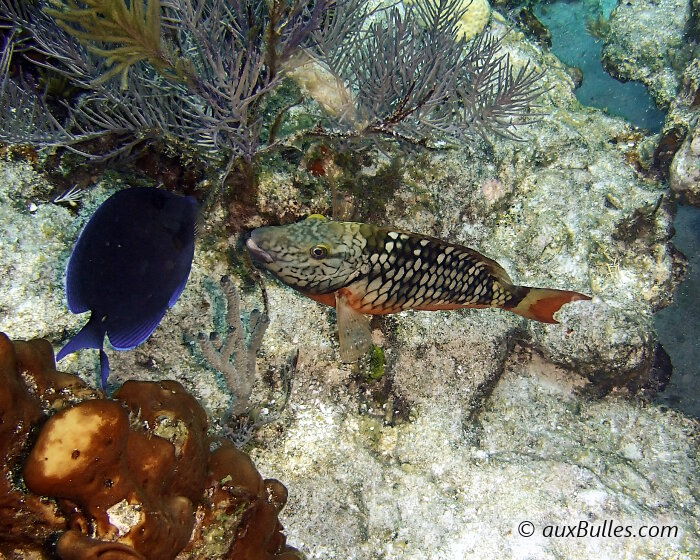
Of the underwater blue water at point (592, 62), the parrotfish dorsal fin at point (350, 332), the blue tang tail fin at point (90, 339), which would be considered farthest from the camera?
the underwater blue water at point (592, 62)

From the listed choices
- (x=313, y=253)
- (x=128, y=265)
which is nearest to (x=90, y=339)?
(x=128, y=265)

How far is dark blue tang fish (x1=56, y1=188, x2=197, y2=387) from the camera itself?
2365 millimetres

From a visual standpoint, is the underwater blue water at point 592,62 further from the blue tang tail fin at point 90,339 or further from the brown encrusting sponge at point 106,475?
the blue tang tail fin at point 90,339

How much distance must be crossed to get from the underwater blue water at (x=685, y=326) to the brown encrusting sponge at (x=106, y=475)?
5.09 metres

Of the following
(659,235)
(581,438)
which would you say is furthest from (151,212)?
→ (659,235)

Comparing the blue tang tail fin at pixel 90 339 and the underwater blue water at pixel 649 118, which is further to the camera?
the underwater blue water at pixel 649 118

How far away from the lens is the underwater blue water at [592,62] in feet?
23.0

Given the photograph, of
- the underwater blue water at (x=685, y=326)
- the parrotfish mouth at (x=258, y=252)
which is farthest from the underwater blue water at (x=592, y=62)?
the parrotfish mouth at (x=258, y=252)

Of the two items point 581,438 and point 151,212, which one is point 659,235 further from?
point 151,212

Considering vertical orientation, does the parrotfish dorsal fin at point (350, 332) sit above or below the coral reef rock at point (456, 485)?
above

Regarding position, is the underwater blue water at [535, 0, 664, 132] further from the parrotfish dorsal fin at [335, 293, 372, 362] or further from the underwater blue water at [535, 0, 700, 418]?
the parrotfish dorsal fin at [335, 293, 372, 362]

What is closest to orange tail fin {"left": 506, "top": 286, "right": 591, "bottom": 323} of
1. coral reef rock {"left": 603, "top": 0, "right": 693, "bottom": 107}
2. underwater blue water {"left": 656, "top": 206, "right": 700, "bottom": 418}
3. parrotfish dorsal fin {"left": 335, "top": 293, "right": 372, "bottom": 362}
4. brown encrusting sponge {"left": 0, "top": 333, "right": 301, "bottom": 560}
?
parrotfish dorsal fin {"left": 335, "top": 293, "right": 372, "bottom": 362}

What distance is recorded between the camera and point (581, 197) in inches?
218

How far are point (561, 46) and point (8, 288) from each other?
9029 millimetres
